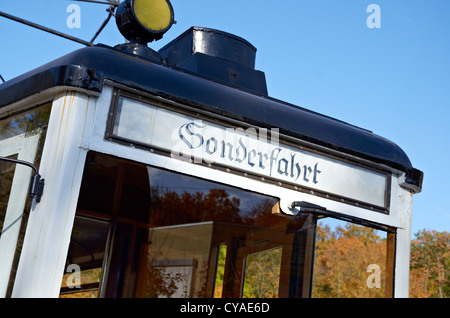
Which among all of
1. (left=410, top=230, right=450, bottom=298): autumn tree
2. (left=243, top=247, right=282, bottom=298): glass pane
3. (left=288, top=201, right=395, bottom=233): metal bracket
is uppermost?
(left=410, top=230, right=450, bottom=298): autumn tree

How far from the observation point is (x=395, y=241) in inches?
126

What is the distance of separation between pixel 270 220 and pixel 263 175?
133 centimetres

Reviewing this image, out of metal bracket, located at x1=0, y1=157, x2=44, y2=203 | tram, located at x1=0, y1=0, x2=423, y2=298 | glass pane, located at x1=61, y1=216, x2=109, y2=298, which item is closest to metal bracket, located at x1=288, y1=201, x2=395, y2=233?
tram, located at x1=0, y1=0, x2=423, y2=298

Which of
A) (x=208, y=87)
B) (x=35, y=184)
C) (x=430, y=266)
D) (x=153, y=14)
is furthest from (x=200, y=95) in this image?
(x=430, y=266)

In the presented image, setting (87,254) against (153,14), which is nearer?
(153,14)

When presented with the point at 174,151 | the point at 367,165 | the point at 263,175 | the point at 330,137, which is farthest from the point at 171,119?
the point at 367,165

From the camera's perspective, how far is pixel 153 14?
3568 millimetres

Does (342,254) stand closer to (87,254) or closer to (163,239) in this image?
(163,239)

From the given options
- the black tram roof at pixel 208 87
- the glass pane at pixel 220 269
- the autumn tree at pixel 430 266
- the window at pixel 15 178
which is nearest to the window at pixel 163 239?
the glass pane at pixel 220 269

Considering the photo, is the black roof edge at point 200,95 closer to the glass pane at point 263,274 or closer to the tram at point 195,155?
the tram at point 195,155

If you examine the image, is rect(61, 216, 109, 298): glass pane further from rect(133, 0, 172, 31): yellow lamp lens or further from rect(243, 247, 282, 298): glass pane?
rect(133, 0, 172, 31): yellow lamp lens

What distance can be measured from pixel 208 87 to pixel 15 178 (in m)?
1.00

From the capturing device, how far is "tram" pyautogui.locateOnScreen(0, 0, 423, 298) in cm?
241

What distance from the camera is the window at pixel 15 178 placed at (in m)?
2.50
